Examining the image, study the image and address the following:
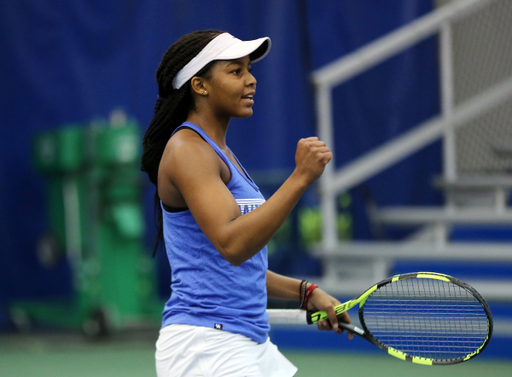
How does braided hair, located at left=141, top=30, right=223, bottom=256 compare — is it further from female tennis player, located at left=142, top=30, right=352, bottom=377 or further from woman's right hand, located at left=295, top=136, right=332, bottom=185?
woman's right hand, located at left=295, top=136, right=332, bottom=185

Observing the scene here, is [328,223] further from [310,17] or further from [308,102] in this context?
[310,17]

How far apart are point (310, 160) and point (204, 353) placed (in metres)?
0.56

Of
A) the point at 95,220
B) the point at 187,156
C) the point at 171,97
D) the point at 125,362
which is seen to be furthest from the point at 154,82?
the point at 187,156

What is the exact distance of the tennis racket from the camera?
7.51 ft

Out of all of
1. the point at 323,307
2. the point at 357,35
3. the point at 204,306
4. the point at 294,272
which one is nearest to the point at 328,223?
the point at 294,272

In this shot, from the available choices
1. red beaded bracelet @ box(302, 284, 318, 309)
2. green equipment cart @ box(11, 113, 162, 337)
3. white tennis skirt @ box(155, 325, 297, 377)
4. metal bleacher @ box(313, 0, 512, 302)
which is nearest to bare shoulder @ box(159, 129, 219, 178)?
white tennis skirt @ box(155, 325, 297, 377)

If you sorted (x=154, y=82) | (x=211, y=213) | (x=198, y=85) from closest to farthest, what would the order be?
(x=211, y=213) → (x=198, y=85) → (x=154, y=82)

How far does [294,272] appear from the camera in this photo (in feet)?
19.1

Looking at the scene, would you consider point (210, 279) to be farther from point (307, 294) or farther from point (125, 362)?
point (125, 362)

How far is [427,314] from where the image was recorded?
2.48 meters

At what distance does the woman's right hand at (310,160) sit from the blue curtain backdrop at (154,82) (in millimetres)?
3989

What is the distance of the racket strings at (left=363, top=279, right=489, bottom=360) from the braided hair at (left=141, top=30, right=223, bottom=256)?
0.78 metres

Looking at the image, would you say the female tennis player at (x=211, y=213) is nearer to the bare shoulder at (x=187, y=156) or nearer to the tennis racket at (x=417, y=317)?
the bare shoulder at (x=187, y=156)

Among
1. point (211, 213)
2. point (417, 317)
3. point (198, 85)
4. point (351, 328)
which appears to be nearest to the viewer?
point (211, 213)
